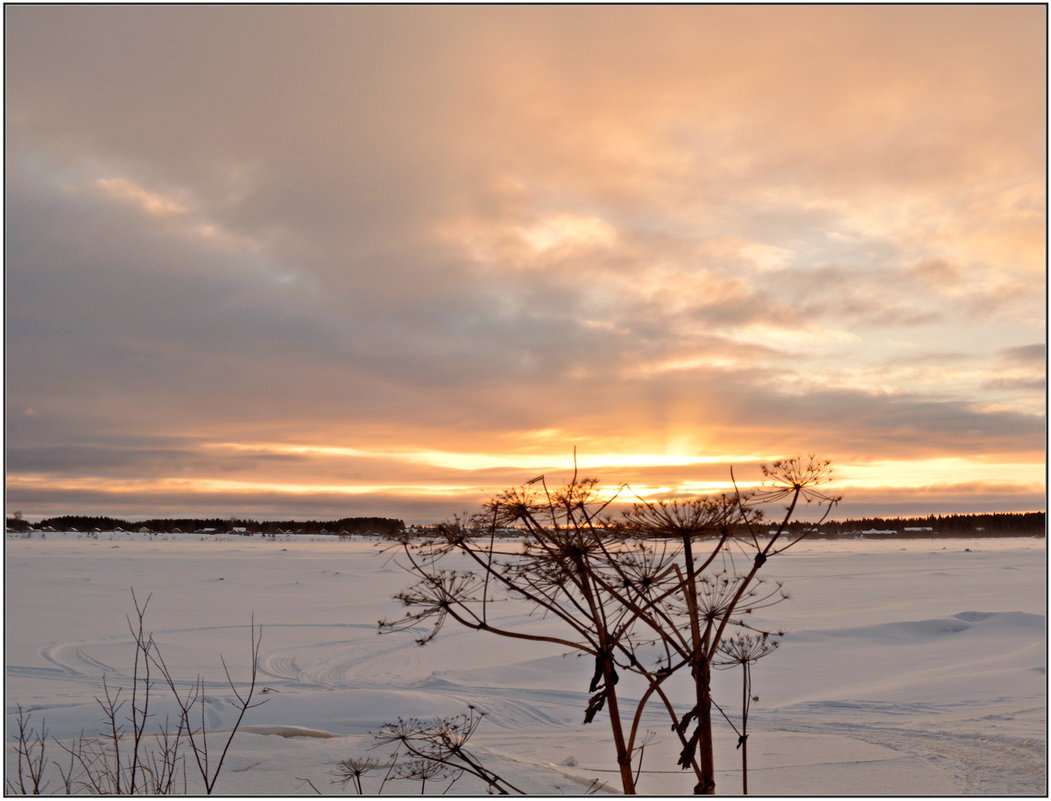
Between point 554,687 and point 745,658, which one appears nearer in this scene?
point 745,658

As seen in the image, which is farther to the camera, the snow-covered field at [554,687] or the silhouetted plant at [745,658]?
the snow-covered field at [554,687]

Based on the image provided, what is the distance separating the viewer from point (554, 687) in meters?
14.8

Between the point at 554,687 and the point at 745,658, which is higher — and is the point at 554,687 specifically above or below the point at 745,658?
below

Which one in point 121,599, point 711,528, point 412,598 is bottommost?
point 121,599

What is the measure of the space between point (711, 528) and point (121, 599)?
92.3 ft

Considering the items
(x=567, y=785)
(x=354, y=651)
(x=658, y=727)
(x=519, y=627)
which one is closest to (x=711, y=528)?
(x=567, y=785)

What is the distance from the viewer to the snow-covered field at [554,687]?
8914 millimetres

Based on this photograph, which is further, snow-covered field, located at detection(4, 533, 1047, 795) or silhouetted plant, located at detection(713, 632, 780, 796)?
snow-covered field, located at detection(4, 533, 1047, 795)

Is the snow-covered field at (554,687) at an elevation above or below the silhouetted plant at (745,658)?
below

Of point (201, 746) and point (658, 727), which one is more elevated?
point (201, 746)

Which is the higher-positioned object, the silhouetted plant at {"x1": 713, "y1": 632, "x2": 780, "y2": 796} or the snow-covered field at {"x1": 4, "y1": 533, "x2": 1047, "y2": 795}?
the silhouetted plant at {"x1": 713, "y1": 632, "x2": 780, "y2": 796}

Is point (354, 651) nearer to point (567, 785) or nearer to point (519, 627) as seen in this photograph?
point (519, 627)

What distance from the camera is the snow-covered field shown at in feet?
29.2

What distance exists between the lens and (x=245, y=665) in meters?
16.3
